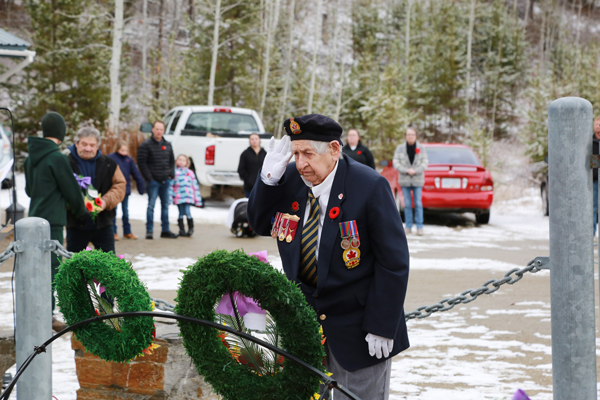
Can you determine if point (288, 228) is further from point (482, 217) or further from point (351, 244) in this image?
point (482, 217)

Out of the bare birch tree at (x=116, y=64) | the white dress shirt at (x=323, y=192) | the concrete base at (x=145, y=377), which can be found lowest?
the concrete base at (x=145, y=377)

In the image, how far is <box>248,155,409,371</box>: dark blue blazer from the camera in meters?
2.64

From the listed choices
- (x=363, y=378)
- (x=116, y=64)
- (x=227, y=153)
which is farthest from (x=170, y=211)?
(x=363, y=378)

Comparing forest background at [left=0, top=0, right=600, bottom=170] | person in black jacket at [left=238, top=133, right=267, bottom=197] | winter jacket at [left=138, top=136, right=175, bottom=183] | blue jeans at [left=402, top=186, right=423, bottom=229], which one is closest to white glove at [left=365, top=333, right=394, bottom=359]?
winter jacket at [left=138, top=136, right=175, bottom=183]

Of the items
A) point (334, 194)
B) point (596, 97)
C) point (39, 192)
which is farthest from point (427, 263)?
point (596, 97)

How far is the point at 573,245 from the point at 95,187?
4.96 meters

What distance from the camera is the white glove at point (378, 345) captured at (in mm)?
2646

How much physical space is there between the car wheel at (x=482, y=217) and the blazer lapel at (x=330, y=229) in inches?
493

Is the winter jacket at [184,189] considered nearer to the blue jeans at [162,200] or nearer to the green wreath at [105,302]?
the blue jeans at [162,200]

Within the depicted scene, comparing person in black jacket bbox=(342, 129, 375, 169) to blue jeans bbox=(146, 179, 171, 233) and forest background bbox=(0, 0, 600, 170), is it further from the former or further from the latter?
forest background bbox=(0, 0, 600, 170)

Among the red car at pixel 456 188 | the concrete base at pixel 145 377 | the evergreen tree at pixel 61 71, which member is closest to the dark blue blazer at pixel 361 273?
the concrete base at pixel 145 377

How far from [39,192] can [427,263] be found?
5683mm

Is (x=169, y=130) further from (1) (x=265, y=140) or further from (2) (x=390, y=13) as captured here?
(2) (x=390, y=13)

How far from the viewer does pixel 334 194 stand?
2.79 meters
